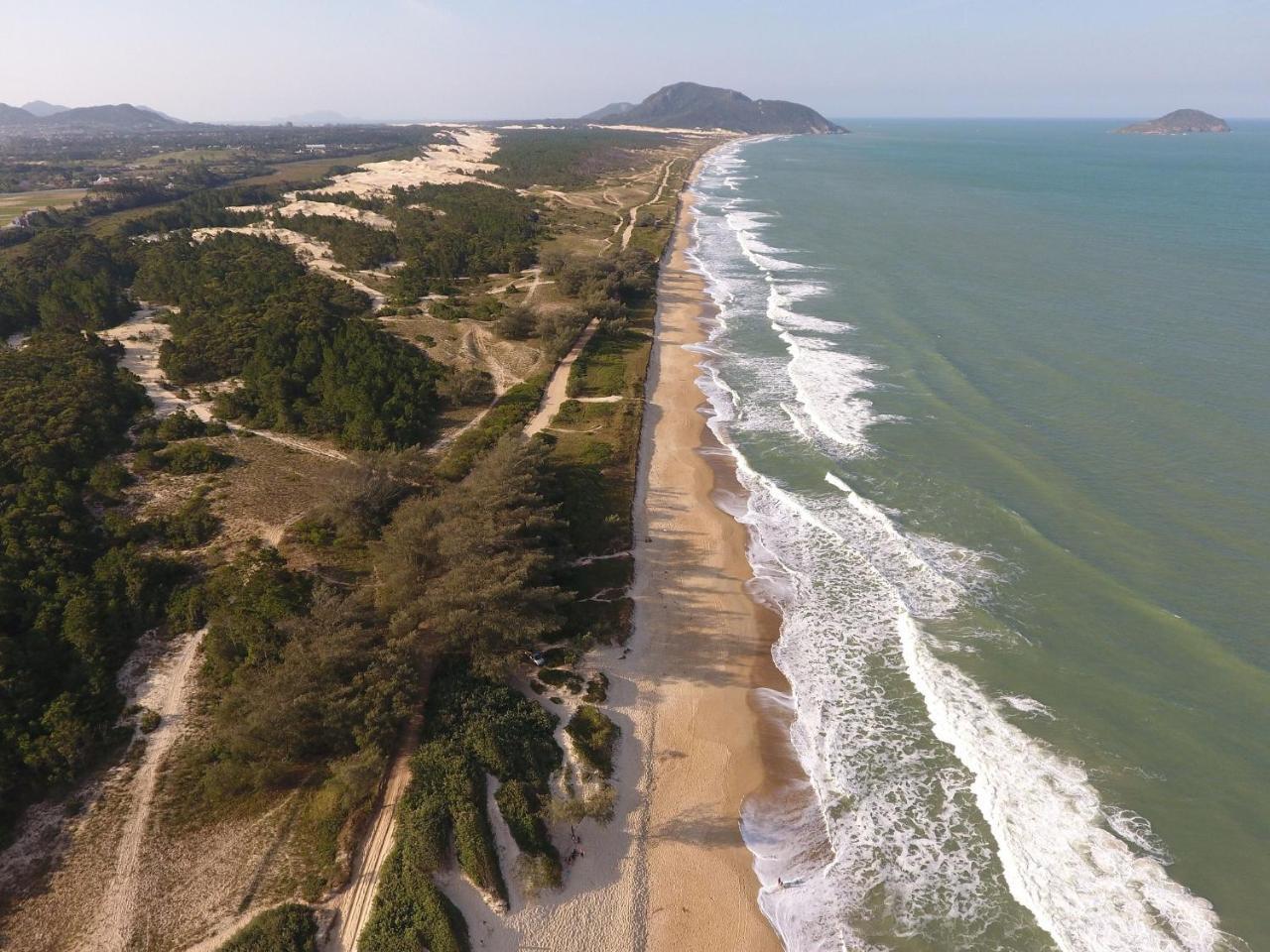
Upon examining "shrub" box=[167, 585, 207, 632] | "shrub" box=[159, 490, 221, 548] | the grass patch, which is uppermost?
the grass patch

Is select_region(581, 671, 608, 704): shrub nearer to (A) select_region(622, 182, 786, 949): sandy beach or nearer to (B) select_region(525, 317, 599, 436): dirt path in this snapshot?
(A) select_region(622, 182, 786, 949): sandy beach

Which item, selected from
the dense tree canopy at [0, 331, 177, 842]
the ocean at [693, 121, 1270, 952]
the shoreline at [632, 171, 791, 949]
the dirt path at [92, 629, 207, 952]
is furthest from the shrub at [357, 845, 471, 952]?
the dense tree canopy at [0, 331, 177, 842]

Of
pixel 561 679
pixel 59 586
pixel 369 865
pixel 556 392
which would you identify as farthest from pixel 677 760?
pixel 556 392

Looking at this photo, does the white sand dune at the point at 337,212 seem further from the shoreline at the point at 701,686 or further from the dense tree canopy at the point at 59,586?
the shoreline at the point at 701,686

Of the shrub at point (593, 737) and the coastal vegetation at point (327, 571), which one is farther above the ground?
the coastal vegetation at point (327, 571)

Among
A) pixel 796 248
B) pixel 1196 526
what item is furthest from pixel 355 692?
pixel 796 248

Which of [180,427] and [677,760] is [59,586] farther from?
[677,760]

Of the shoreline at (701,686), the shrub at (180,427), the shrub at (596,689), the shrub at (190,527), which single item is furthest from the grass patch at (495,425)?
the shrub at (180,427)
